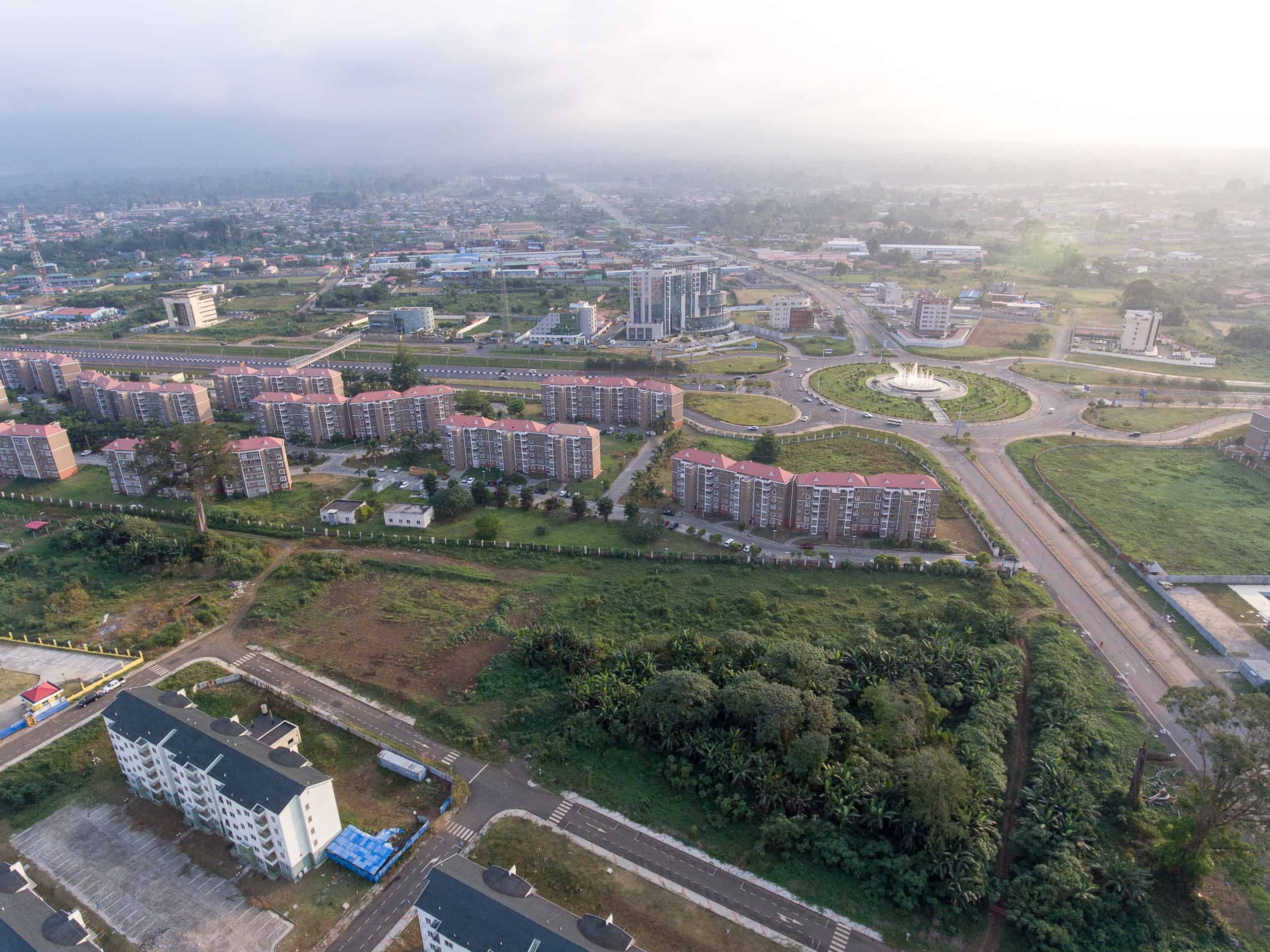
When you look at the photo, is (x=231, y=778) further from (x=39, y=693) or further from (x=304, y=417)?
(x=304, y=417)

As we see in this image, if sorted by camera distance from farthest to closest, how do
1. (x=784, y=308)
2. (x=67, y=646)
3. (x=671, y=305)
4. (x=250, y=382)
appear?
(x=784, y=308), (x=671, y=305), (x=250, y=382), (x=67, y=646)

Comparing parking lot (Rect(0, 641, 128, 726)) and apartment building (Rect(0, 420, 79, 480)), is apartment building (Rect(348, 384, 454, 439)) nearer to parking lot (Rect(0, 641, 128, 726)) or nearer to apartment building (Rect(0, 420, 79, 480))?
apartment building (Rect(0, 420, 79, 480))

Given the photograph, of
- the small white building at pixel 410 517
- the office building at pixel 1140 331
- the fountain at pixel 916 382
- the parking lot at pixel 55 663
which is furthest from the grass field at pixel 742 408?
the parking lot at pixel 55 663

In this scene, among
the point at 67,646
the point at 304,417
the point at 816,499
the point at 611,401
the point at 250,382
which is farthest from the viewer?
the point at 250,382

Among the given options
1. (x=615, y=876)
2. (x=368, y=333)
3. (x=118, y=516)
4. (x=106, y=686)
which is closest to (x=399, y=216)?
(x=368, y=333)

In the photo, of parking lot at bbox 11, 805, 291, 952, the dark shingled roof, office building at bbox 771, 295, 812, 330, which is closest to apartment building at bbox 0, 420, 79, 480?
the dark shingled roof

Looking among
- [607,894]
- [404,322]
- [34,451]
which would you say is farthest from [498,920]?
[404,322]

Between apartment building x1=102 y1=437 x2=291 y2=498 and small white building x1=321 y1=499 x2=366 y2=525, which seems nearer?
small white building x1=321 y1=499 x2=366 y2=525
